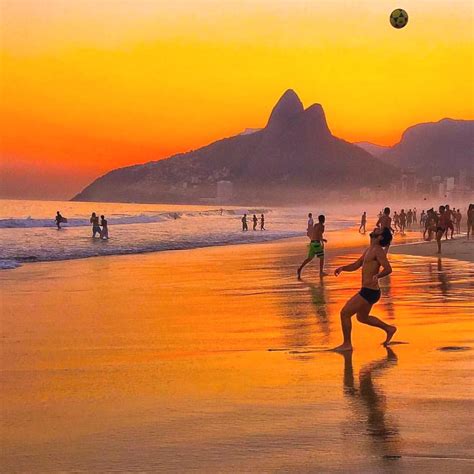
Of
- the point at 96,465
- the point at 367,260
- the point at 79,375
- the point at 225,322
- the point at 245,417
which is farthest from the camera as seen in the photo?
the point at 225,322

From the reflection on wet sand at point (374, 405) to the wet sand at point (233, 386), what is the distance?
19mm

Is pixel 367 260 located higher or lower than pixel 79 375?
higher

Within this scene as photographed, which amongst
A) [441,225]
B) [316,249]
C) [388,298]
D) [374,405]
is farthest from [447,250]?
[374,405]

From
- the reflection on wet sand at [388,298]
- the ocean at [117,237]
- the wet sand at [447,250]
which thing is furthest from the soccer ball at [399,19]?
the ocean at [117,237]

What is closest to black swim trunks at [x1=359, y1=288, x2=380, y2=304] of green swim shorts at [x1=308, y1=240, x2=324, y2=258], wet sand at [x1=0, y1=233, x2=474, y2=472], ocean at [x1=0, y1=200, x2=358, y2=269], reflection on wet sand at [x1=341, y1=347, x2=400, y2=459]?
wet sand at [x1=0, y1=233, x2=474, y2=472]

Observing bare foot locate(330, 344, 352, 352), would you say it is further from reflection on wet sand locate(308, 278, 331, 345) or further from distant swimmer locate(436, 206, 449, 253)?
distant swimmer locate(436, 206, 449, 253)

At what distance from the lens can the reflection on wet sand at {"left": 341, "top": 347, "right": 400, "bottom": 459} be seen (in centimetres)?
542

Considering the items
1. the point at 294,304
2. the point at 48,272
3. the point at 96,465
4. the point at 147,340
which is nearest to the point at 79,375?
the point at 147,340

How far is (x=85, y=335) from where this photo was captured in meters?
10.7

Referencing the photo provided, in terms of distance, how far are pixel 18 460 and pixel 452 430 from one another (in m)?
3.03

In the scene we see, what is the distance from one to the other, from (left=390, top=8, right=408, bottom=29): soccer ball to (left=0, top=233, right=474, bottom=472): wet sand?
500cm

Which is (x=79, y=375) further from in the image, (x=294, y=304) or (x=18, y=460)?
(x=294, y=304)

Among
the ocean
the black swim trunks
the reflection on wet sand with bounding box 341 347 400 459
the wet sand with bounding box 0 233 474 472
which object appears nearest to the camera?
the wet sand with bounding box 0 233 474 472

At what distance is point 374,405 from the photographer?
258 inches
